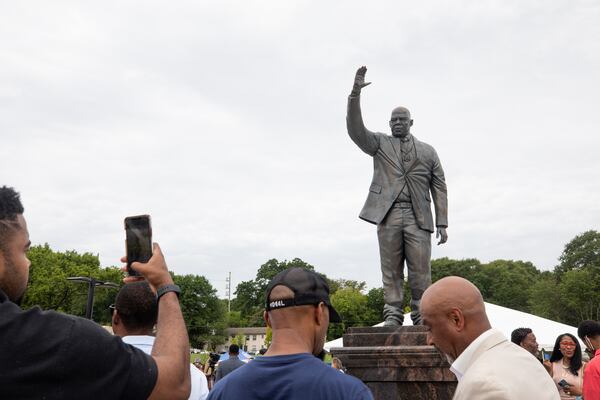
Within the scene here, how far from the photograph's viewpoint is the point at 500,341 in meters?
2.61

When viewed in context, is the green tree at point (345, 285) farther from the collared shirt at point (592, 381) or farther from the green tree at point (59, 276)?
the collared shirt at point (592, 381)

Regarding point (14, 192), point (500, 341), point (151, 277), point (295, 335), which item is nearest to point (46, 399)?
point (151, 277)

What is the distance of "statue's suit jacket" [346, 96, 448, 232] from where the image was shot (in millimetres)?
7668

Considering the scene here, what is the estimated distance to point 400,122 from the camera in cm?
786

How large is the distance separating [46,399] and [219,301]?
9125 cm

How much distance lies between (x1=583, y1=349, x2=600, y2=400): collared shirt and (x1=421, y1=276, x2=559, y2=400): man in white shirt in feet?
9.26

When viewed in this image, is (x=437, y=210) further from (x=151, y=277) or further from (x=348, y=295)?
(x=348, y=295)

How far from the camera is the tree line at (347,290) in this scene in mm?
53688

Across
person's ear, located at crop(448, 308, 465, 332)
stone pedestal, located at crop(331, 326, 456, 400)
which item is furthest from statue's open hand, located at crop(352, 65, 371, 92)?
person's ear, located at crop(448, 308, 465, 332)

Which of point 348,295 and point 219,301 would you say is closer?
point 348,295

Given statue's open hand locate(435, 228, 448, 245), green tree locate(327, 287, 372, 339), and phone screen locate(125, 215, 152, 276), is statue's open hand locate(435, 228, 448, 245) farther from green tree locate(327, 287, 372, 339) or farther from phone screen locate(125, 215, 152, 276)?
green tree locate(327, 287, 372, 339)

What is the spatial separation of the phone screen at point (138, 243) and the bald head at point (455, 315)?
122 centimetres

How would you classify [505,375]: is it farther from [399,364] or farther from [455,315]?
[399,364]

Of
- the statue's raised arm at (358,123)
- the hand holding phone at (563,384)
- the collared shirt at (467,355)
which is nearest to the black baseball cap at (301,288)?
the collared shirt at (467,355)
